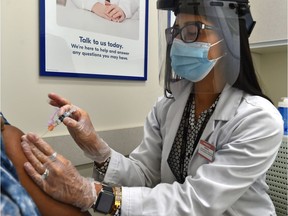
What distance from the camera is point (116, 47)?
1.42 metres

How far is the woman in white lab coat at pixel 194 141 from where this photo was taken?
92 cm

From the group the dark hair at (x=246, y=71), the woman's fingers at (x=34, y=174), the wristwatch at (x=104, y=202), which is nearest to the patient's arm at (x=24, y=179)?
the woman's fingers at (x=34, y=174)

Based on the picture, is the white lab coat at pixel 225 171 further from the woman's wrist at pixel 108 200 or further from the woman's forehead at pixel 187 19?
the woman's forehead at pixel 187 19

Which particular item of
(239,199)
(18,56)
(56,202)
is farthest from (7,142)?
(239,199)

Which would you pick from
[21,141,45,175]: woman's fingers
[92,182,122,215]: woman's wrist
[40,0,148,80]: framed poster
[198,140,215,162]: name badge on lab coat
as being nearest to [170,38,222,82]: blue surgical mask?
[198,140,215,162]: name badge on lab coat

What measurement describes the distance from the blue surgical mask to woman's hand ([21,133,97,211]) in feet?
1.85

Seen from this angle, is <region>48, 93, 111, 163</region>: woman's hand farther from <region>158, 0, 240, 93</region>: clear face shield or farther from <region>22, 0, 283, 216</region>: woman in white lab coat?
<region>158, 0, 240, 93</region>: clear face shield

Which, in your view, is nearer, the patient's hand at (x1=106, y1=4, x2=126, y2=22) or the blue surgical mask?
the blue surgical mask

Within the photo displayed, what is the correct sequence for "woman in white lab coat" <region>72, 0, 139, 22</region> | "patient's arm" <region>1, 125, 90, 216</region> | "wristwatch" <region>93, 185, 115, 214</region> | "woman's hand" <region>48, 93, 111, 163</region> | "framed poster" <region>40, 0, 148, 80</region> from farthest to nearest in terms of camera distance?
"woman in white lab coat" <region>72, 0, 139, 22</region> < "framed poster" <region>40, 0, 148, 80</region> < "woman's hand" <region>48, 93, 111, 163</region> < "wristwatch" <region>93, 185, 115, 214</region> < "patient's arm" <region>1, 125, 90, 216</region>

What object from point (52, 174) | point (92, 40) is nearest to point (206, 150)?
point (52, 174)

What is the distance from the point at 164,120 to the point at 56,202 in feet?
2.15

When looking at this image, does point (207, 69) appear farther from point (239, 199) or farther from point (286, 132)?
point (286, 132)

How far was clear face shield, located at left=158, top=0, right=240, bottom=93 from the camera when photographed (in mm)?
1059

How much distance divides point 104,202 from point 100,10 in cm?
85
